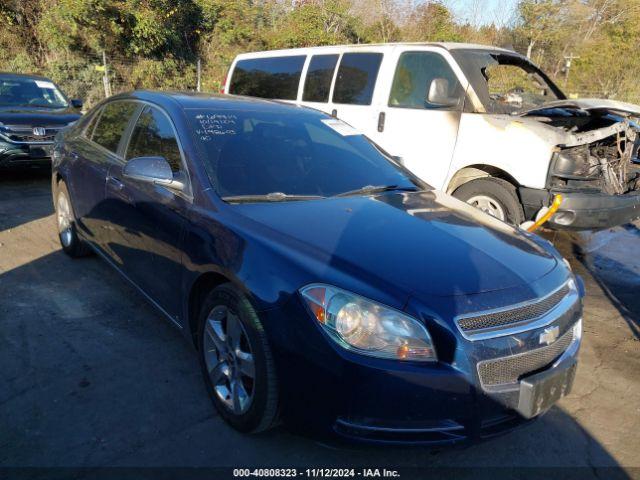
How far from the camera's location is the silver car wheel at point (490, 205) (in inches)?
198

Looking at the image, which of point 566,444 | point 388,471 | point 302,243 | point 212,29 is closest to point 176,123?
point 302,243

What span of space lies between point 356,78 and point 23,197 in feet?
16.0

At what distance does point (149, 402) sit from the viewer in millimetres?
2836

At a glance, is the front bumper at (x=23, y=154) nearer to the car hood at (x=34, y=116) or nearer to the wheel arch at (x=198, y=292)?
the car hood at (x=34, y=116)

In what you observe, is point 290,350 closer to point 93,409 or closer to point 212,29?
point 93,409

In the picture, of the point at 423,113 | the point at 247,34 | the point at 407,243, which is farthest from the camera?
the point at 247,34

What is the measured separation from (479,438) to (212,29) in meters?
19.3

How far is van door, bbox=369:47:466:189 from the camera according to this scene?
17.8 ft

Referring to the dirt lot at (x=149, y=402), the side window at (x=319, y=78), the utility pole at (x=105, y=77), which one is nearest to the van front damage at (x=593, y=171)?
the dirt lot at (x=149, y=402)

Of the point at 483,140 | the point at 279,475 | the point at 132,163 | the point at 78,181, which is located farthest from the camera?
the point at 483,140

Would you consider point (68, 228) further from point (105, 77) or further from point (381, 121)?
point (105, 77)

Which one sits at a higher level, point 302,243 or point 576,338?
point 302,243

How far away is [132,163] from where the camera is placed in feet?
10.0

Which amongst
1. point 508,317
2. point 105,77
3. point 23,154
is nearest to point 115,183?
point 508,317
